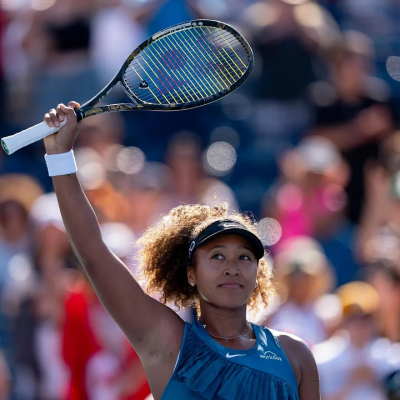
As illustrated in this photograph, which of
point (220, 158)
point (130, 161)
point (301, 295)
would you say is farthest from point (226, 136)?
point (301, 295)

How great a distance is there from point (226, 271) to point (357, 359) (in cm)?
233

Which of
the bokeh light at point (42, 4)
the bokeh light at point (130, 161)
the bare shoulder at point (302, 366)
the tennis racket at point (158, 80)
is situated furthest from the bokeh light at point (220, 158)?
the bare shoulder at point (302, 366)

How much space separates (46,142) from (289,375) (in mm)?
1103

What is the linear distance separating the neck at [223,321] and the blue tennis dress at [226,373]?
6 cm

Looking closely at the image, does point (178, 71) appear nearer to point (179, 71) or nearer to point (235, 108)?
point (179, 71)

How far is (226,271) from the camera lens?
9.73 ft

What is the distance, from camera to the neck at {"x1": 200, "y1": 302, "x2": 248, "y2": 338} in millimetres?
3027

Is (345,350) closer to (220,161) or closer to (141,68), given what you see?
(141,68)

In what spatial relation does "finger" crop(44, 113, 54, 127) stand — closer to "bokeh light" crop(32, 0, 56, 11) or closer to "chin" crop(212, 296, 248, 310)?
"chin" crop(212, 296, 248, 310)

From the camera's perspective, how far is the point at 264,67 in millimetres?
8008

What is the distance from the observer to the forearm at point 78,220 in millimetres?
2818

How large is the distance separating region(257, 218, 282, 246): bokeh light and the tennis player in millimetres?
3189

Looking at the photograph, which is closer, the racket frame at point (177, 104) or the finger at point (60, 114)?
the finger at point (60, 114)

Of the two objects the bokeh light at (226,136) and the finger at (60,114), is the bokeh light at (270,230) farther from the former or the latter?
the finger at (60,114)
